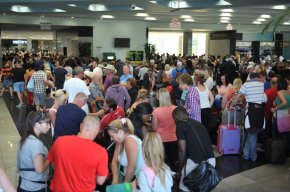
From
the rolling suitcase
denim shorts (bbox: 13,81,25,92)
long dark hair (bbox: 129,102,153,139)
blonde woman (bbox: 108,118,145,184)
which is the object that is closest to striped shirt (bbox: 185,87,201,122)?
the rolling suitcase

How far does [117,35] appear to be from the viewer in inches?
992

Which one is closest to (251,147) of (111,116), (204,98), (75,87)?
(204,98)

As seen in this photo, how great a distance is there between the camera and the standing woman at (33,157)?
11.3 ft

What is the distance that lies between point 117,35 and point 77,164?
22.7 meters

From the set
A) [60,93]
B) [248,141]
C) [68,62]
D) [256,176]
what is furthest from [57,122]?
[68,62]

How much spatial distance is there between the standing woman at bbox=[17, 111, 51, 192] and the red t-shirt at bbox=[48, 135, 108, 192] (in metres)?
0.41

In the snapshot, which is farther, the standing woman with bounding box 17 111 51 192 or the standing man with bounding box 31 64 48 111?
the standing man with bounding box 31 64 48 111

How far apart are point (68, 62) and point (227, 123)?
788cm

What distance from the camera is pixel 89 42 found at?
24.7 m

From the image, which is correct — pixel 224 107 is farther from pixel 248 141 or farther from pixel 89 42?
pixel 89 42

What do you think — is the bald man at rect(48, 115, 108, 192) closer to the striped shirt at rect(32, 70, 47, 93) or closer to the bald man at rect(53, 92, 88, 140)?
the bald man at rect(53, 92, 88, 140)

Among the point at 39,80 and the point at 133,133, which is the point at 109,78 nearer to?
the point at 39,80

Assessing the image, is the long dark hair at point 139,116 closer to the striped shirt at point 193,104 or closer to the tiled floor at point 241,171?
the tiled floor at point 241,171

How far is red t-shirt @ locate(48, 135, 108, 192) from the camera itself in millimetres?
3047
